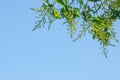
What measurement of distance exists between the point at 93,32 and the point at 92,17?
9.3 inches

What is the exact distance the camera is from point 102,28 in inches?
211

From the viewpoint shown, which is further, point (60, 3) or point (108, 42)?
point (108, 42)

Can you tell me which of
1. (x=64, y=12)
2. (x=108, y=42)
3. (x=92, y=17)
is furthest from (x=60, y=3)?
(x=108, y=42)

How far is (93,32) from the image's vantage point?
5.50 metres

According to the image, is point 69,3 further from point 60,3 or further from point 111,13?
point 111,13

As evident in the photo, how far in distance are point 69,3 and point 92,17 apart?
410 millimetres

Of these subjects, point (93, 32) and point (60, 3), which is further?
point (93, 32)

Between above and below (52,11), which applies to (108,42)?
below

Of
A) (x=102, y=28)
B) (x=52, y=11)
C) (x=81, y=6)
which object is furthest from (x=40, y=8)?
(x=102, y=28)

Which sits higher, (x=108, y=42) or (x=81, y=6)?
(x=81, y=6)

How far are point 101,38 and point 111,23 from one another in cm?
51

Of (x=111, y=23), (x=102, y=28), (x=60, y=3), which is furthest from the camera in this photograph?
(x=111, y=23)

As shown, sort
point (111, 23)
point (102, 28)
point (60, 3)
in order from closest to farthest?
1. point (60, 3)
2. point (102, 28)
3. point (111, 23)

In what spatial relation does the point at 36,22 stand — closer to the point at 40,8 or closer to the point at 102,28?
the point at 40,8
